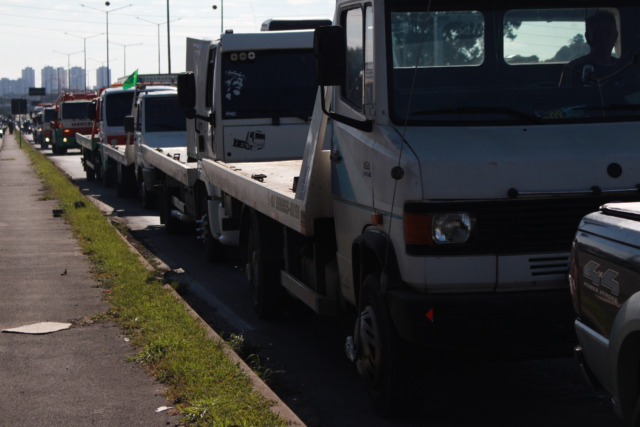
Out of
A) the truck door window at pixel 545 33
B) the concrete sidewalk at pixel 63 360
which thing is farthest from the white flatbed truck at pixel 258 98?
the truck door window at pixel 545 33

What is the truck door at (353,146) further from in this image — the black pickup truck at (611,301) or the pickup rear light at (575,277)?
the black pickup truck at (611,301)

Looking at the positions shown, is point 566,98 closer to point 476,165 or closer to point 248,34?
point 476,165

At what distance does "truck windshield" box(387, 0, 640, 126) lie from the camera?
17.9ft

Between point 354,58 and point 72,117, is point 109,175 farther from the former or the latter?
point 72,117

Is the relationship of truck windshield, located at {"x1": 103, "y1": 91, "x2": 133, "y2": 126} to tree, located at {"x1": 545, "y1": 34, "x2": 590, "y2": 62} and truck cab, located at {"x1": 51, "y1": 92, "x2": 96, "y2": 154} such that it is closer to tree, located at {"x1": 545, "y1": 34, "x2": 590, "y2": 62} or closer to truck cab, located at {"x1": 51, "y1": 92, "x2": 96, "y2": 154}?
truck cab, located at {"x1": 51, "y1": 92, "x2": 96, "y2": 154}

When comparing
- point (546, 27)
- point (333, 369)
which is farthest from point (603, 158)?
point (333, 369)

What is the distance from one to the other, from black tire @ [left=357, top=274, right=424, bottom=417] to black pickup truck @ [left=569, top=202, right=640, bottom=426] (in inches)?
53.6

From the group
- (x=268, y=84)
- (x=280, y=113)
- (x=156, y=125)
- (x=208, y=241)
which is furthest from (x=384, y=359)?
(x=156, y=125)

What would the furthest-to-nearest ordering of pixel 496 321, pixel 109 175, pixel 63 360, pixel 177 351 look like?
pixel 109 175
pixel 63 360
pixel 177 351
pixel 496 321

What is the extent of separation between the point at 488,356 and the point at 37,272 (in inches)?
284

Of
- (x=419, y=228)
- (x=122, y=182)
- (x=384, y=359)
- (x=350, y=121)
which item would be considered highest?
(x=350, y=121)

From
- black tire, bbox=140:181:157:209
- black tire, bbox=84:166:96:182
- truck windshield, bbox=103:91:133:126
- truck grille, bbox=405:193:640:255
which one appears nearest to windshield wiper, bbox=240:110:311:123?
truck grille, bbox=405:193:640:255

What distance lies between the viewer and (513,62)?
5703mm

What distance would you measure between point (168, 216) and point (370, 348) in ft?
32.3
